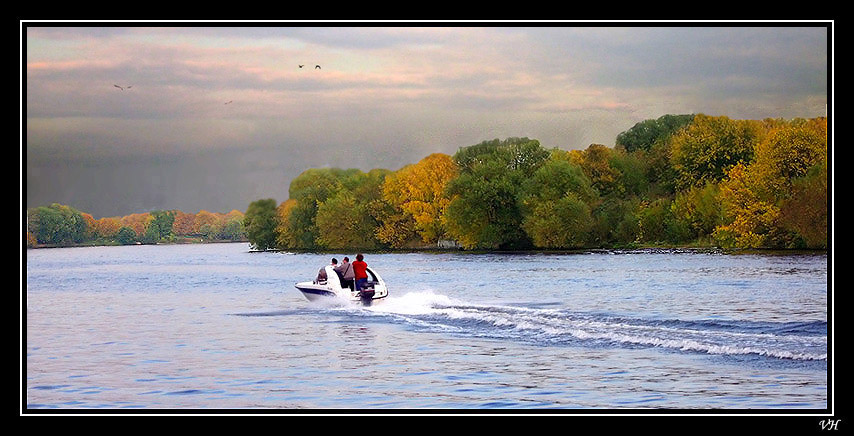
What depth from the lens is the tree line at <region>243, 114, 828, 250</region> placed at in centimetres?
6231

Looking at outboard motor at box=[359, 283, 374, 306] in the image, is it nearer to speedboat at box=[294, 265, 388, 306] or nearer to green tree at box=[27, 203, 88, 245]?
speedboat at box=[294, 265, 388, 306]

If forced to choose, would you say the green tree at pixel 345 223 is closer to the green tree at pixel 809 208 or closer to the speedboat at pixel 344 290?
the green tree at pixel 809 208

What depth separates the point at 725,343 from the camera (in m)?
20.4

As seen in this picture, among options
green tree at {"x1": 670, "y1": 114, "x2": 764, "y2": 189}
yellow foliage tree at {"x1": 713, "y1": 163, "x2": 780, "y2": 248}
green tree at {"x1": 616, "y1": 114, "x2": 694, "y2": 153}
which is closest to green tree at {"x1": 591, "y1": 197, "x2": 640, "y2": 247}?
green tree at {"x1": 670, "y1": 114, "x2": 764, "y2": 189}

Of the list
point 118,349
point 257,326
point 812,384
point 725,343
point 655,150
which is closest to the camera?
point 812,384

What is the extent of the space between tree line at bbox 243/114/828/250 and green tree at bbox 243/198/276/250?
1.35 metres

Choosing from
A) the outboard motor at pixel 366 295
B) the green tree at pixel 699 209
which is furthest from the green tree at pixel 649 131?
the outboard motor at pixel 366 295

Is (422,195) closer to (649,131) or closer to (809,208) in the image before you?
(649,131)

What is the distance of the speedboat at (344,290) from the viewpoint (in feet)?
98.6

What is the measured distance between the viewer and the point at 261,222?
312 feet
